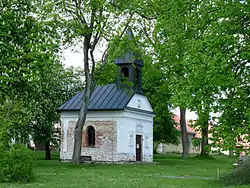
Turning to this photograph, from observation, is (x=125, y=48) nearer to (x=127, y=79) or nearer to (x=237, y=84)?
(x=127, y=79)

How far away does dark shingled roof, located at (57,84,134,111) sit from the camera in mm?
38188

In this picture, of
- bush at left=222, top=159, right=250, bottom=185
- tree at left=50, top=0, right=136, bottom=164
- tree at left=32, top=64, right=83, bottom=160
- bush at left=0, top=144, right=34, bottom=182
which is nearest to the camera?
bush at left=222, top=159, right=250, bottom=185

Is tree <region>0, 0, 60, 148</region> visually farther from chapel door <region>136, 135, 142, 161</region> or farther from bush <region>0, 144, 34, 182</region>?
chapel door <region>136, 135, 142, 161</region>

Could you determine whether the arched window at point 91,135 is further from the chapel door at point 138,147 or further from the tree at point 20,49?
the tree at point 20,49

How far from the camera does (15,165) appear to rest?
18.4 metres

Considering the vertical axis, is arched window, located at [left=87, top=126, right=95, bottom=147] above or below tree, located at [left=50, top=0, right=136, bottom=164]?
below

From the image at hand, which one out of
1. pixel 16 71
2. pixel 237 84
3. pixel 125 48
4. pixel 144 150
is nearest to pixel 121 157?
pixel 144 150

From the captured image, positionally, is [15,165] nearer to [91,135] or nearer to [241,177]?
[241,177]

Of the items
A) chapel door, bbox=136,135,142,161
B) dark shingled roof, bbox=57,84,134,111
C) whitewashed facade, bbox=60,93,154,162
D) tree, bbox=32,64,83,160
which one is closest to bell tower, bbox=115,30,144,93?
dark shingled roof, bbox=57,84,134,111

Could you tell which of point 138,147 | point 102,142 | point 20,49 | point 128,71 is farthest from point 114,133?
point 20,49

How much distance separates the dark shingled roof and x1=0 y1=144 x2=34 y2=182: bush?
751 inches

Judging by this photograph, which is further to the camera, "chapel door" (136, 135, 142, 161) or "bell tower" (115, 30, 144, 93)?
"chapel door" (136, 135, 142, 161)

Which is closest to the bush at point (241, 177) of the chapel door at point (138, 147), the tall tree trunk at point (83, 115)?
the tall tree trunk at point (83, 115)

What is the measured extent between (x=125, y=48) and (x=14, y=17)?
1236 cm
